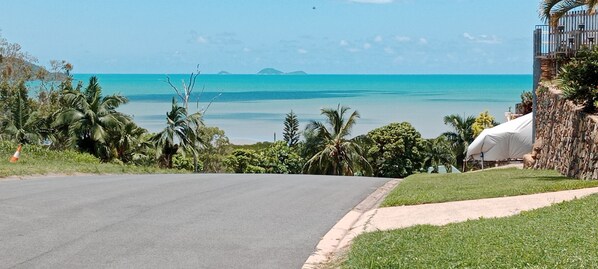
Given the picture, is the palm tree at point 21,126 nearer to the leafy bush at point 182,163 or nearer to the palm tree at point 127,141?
the palm tree at point 127,141

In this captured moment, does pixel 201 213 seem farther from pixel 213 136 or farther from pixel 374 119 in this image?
pixel 374 119

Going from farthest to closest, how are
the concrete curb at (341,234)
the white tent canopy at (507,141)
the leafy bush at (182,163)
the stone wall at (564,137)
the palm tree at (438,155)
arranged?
the palm tree at (438,155)
the leafy bush at (182,163)
the white tent canopy at (507,141)
the stone wall at (564,137)
the concrete curb at (341,234)

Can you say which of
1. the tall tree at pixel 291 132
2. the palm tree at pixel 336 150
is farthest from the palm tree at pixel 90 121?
the tall tree at pixel 291 132

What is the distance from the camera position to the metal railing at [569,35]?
2298 cm

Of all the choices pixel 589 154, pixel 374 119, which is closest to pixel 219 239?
pixel 589 154

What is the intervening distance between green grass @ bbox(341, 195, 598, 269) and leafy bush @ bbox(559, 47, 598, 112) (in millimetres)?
6873

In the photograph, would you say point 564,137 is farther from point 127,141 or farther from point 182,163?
point 182,163

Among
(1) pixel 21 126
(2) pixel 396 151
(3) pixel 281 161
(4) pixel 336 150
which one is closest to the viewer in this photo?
(1) pixel 21 126

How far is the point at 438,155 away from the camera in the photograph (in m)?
57.8

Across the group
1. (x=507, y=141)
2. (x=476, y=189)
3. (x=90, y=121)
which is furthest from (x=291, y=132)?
(x=476, y=189)

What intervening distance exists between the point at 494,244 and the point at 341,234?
3.21 m

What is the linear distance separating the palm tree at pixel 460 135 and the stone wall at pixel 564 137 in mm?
35405

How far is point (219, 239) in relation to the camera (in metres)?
10.7

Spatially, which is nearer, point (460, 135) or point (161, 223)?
point (161, 223)
